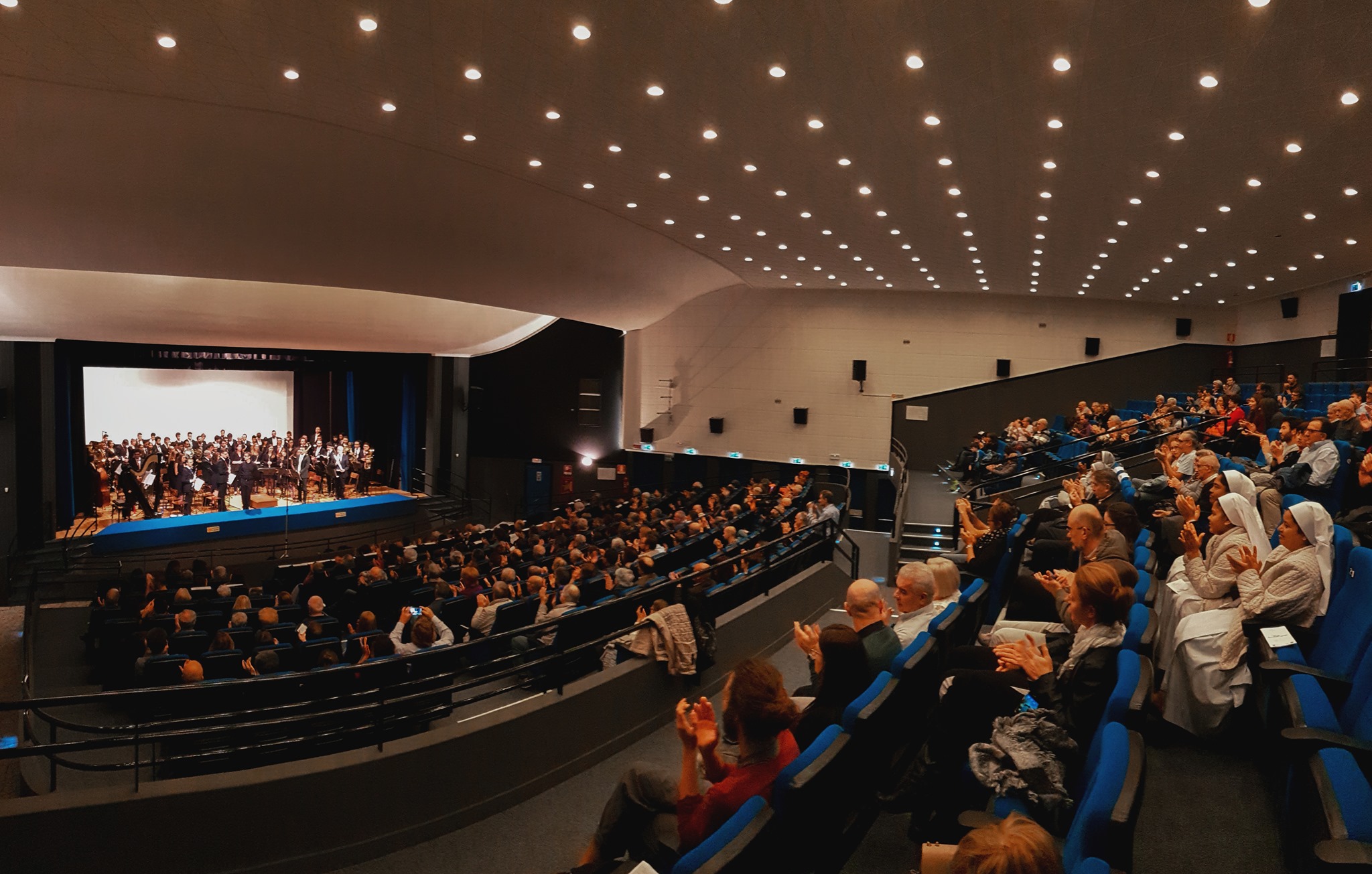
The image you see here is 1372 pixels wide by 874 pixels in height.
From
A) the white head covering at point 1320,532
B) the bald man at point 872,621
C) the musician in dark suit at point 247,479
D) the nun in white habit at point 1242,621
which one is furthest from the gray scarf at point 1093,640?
the musician in dark suit at point 247,479

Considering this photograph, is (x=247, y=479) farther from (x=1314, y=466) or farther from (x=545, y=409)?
(x=1314, y=466)

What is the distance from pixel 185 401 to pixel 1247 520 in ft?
75.8

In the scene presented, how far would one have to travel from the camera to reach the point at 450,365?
75.9ft

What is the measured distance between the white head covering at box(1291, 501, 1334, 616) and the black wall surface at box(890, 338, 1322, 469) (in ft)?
57.3

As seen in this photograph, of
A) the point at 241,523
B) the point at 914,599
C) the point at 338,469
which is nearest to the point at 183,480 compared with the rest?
the point at 241,523

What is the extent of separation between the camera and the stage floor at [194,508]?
1628cm

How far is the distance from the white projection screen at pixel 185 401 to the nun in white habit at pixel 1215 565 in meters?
21.9

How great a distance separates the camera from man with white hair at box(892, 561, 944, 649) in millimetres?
4430

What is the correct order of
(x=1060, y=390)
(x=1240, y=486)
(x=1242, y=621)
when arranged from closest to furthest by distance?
(x=1242, y=621)
(x=1240, y=486)
(x=1060, y=390)

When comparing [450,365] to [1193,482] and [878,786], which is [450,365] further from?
[878,786]

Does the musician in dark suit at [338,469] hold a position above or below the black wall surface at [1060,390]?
below

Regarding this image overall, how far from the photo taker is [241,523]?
17.8 m

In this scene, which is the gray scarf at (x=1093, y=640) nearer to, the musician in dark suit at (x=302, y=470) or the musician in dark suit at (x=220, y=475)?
the musician in dark suit at (x=220, y=475)

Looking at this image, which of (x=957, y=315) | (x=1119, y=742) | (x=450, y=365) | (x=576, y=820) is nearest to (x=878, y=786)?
(x=1119, y=742)
